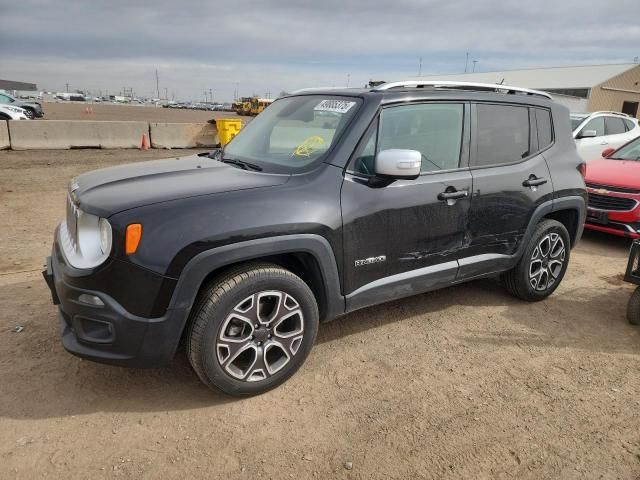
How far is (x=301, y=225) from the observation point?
283 cm

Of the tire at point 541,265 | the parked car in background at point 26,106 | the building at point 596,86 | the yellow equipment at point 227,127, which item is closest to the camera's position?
the tire at point 541,265

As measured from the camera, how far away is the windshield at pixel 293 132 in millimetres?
3245

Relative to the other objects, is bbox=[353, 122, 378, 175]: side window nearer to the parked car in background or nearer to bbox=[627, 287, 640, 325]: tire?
bbox=[627, 287, 640, 325]: tire

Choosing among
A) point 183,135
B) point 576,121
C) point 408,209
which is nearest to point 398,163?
point 408,209

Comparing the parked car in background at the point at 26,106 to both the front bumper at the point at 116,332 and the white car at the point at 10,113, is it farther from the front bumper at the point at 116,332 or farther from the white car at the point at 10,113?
the front bumper at the point at 116,332

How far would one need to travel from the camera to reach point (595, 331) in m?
3.93

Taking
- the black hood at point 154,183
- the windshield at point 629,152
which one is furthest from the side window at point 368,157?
the windshield at point 629,152

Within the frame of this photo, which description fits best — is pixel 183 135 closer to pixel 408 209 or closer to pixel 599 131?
pixel 599 131

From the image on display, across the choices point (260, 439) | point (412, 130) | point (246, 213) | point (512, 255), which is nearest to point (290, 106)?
point (412, 130)

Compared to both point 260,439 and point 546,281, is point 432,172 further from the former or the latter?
point 260,439

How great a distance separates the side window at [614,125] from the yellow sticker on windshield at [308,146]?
994 centimetres

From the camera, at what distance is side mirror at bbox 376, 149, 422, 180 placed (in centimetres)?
294

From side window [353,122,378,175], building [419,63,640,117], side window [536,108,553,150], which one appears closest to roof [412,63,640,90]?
building [419,63,640,117]

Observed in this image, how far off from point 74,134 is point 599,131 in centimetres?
1392
